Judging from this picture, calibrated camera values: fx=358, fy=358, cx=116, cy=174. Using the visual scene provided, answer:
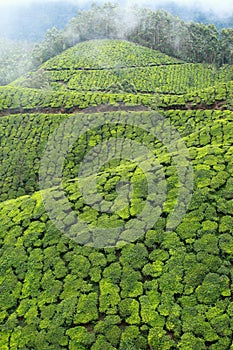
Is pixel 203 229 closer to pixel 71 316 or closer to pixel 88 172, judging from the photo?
pixel 71 316

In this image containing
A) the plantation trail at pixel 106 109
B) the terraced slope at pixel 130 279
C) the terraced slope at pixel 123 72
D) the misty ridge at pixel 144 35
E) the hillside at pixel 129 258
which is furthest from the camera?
the misty ridge at pixel 144 35

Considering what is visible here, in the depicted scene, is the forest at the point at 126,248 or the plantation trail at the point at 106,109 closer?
the forest at the point at 126,248

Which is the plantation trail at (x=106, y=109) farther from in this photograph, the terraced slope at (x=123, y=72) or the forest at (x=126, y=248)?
the terraced slope at (x=123, y=72)

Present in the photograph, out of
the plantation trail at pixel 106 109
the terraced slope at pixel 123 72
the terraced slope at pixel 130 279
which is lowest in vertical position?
the terraced slope at pixel 123 72

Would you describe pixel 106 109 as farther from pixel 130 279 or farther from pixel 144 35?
pixel 144 35

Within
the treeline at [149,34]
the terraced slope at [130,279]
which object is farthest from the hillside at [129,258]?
the treeline at [149,34]

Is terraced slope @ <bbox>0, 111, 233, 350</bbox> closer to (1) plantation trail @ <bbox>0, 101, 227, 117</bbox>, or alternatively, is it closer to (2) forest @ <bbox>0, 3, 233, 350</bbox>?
(2) forest @ <bbox>0, 3, 233, 350</bbox>

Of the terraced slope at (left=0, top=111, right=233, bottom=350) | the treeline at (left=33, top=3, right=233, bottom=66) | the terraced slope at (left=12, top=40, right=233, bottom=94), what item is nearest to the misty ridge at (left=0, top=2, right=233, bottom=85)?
the treeline at (left=33, top=3, right=233, bottom=66)

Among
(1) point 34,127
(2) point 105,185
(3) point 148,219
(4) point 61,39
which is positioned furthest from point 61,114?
(4) point 61,39
